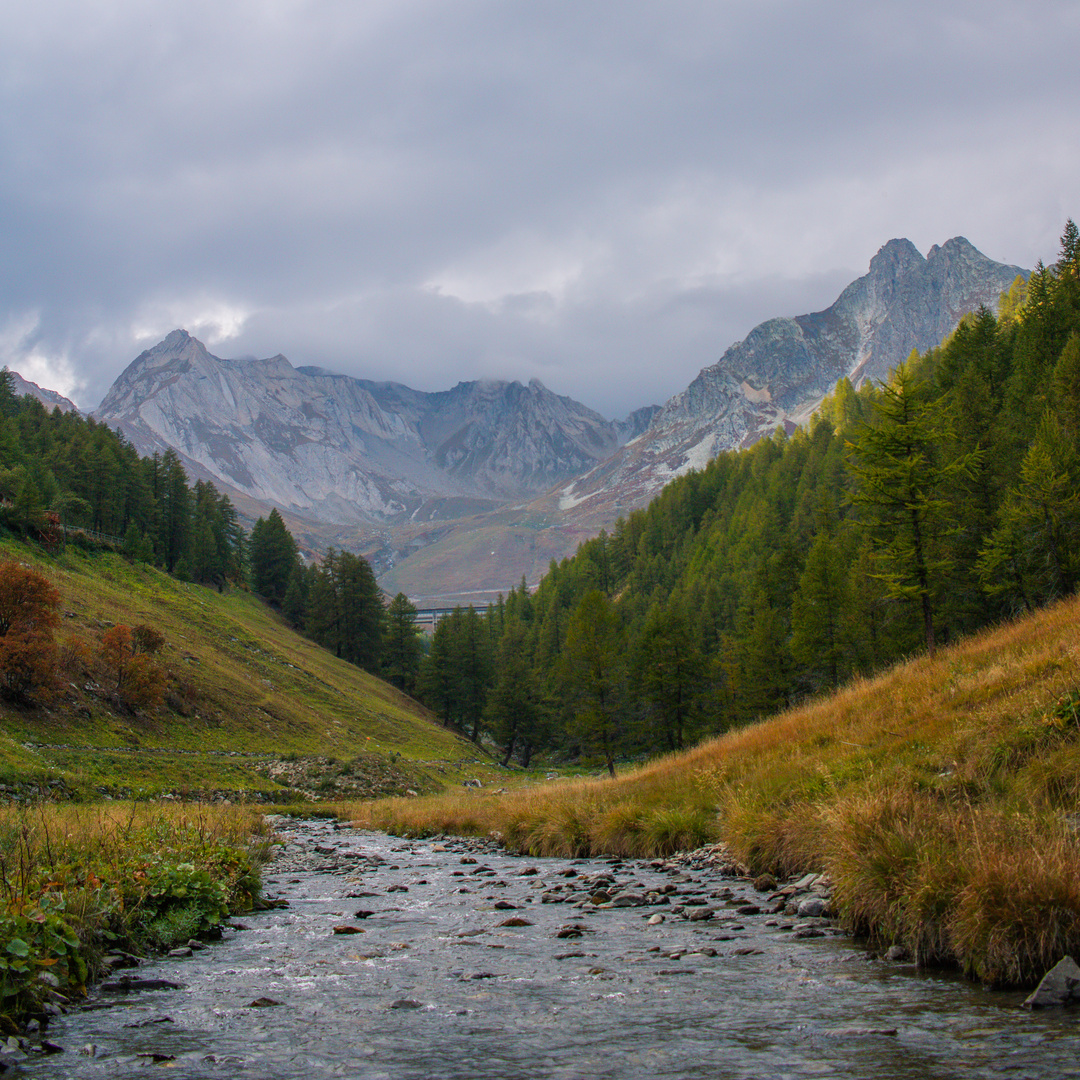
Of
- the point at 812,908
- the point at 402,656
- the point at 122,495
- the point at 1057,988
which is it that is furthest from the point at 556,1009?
the point at 122,495

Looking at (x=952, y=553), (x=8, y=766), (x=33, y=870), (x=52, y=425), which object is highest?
(x=52, y=425)

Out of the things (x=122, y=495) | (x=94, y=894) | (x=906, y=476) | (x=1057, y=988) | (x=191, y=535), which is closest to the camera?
(x=1057, y=988)

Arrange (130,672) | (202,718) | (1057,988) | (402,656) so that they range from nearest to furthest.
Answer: (1057,988), (130,672), (202,718), (402,656)

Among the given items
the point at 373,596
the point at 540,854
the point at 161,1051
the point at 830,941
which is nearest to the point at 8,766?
the point at 540,854

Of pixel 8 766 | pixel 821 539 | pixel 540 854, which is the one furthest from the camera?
pixel 821 539

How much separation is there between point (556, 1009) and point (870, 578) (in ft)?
148

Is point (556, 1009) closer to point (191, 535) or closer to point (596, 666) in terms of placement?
point (596, 666)

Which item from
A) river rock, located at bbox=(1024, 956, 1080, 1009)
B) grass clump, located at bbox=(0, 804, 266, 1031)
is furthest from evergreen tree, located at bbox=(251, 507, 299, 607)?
river rock, located at bbox=(1024, 956, 1080, 1009)

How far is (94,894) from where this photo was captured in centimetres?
971

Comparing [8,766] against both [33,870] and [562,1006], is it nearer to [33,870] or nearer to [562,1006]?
[33,870]

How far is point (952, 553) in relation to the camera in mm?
45938

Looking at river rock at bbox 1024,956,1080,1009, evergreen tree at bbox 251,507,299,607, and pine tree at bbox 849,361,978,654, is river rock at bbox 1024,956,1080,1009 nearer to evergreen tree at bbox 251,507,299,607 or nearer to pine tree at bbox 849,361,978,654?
pine tree at bbox 849,361,978,654

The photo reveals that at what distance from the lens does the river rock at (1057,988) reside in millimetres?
6637

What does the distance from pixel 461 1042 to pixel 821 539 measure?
54.0m
